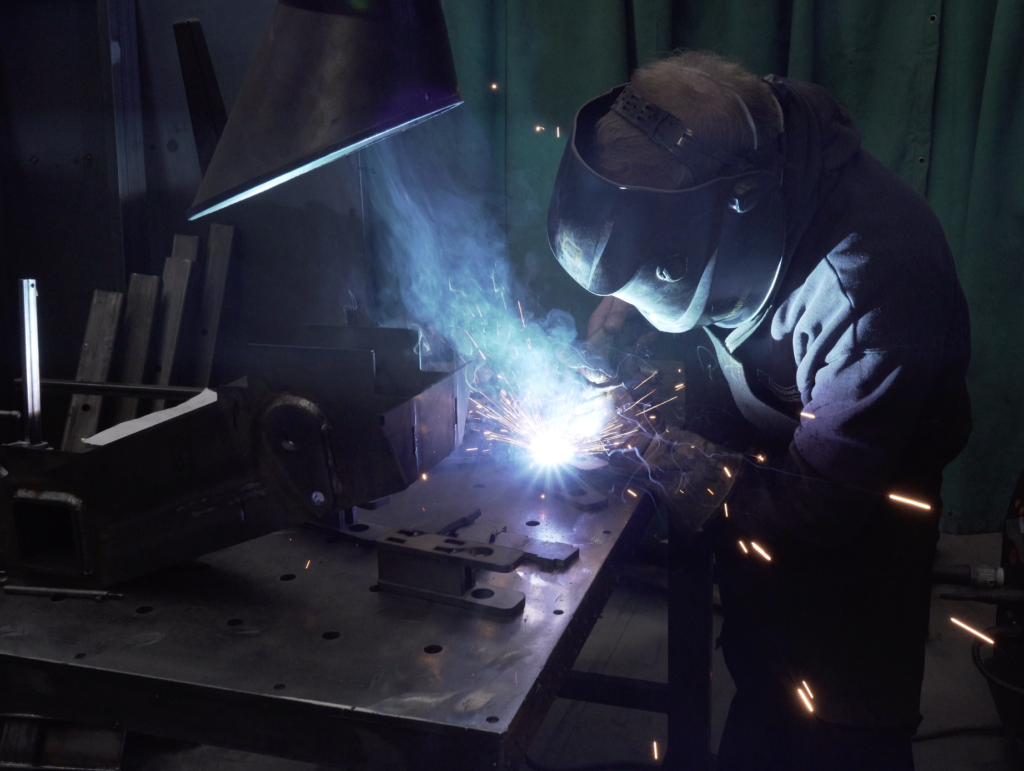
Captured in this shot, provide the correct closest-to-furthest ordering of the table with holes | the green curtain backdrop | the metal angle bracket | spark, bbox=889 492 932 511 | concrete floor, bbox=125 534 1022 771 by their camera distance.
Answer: the table with holes, the metal angle bracket, spark, bbox=889 492 932 511, concrete floor, bbox=125 534 1022 771, the green curtain backdrop

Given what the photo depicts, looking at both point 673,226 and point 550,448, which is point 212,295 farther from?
point 673,226

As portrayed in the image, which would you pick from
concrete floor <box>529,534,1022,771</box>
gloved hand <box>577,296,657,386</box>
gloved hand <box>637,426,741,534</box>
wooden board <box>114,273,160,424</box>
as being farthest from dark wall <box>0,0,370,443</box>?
gloved hand <box>637,426,741,534</box>

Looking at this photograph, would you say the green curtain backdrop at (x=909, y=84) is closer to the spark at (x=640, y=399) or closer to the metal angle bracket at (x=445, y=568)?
the spark at (x=640, y=399)

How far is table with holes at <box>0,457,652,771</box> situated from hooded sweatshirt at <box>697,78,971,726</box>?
1.37 feet

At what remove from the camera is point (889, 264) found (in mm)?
1251

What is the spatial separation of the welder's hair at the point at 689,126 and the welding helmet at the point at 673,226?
0.6 inches

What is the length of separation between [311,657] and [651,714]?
1898 mm

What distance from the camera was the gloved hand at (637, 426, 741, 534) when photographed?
1551mm

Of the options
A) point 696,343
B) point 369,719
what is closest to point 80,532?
point 369,719

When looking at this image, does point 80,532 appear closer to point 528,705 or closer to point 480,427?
point 528,705

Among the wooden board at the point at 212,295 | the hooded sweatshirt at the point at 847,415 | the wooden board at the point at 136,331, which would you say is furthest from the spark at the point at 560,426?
the wooden board at the point at 136,331

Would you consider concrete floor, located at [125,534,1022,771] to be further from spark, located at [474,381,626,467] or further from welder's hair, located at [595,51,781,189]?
welder's hair, located at [595,51,781,189]

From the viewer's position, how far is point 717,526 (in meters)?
1.69

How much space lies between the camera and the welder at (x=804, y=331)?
1283 millimetres
